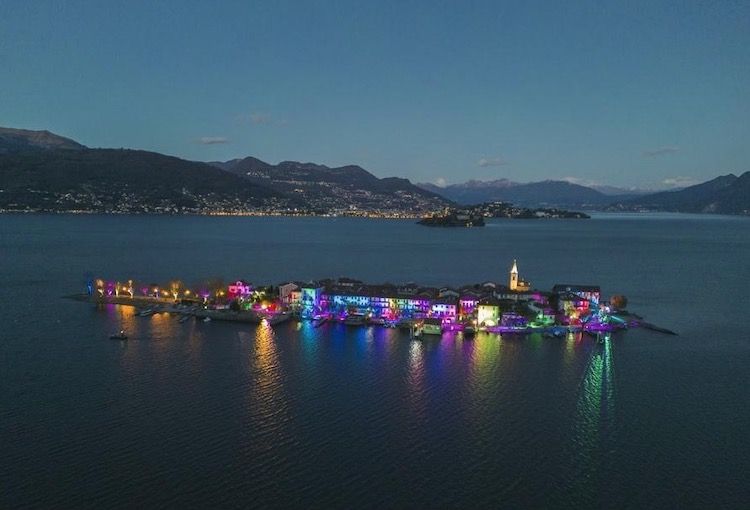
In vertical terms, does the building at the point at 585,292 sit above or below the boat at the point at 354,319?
above

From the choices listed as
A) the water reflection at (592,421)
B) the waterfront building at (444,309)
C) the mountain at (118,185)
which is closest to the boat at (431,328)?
the waterfront building at (444,309)

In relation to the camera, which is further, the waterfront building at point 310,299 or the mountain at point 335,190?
the mountain at point 335,190

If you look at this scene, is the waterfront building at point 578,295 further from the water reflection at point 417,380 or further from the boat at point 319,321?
the boat at point 319,321

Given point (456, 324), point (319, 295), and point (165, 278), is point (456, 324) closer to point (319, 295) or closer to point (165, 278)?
point (319, 295)

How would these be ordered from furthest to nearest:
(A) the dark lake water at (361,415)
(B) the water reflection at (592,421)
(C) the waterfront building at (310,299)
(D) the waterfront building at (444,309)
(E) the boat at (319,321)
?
1. (C) the waterfront building at (310,299)
2. (D) the waterfront building at (444,309)
3. (E) the boat at (319,321)
4. (B) the water reflection at (592,421)
5. (A) the dark lake water at (361,415)

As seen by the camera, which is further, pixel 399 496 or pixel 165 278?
pixel 165 278

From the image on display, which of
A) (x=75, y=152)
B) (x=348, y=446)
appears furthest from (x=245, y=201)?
(x=348, y=446)

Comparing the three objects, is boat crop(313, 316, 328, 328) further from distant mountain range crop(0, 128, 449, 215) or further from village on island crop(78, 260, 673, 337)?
distant mountain range crop(0, 128, 449, 215)
